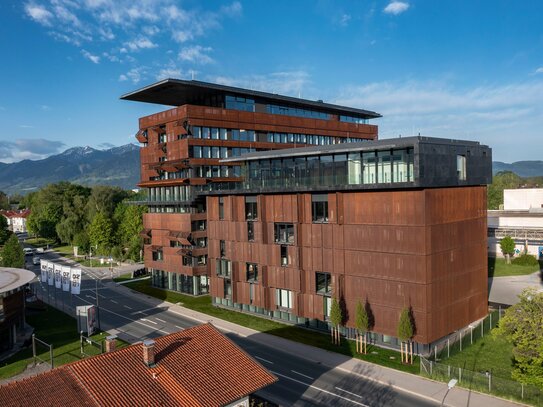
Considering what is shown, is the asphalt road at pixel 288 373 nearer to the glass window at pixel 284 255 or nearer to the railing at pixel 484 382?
the railing at pixel 484 382

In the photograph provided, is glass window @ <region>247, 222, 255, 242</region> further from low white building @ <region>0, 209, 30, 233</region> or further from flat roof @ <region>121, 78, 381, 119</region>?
low white building @ <region>0, 209, 30, 233</region>

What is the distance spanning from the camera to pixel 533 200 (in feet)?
347

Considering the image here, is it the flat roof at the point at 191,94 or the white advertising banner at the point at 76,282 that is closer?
the white advertising banner at the point at 76,282

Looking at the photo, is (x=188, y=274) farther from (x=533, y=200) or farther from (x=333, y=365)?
(x=533, y=200)

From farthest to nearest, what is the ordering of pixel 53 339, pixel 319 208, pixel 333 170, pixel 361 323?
pixel 53 339 < pixel 319 208 < pixel 333 170 < pixel 361 323

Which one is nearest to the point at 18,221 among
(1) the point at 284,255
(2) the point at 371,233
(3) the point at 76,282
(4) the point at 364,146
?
(3) the point at 76,282

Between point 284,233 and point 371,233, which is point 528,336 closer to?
point 371,233

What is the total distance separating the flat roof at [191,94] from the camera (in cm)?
5991

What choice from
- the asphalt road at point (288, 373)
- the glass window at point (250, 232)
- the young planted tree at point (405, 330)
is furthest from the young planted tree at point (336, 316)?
the glass window at point (250, 232)

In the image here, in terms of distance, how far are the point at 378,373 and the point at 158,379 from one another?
17.7 meters

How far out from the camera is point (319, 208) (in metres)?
41.8

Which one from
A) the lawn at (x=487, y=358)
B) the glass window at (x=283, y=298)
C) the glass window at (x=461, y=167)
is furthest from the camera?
the glass window at (x=283, y=298)

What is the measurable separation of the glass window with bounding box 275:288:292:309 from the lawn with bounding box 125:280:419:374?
6.31ft

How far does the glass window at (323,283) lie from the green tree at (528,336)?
16373 millimetres
